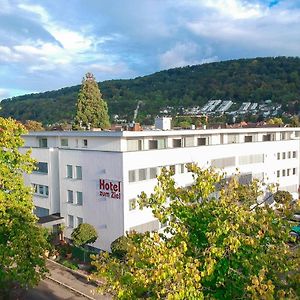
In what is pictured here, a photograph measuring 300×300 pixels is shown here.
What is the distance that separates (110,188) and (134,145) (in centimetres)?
412

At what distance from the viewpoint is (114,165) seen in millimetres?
32812

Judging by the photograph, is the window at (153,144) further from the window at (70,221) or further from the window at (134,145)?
the window at (70,221)

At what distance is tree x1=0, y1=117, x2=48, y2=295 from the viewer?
20047 millimetres

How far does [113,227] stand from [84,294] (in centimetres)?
681

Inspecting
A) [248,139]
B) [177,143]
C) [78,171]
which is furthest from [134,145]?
[248,139]

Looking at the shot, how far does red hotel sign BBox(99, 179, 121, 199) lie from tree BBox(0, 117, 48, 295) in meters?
11.1

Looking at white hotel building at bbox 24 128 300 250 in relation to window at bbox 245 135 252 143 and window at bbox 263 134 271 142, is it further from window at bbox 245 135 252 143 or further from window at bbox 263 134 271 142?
window at bbox 263 134 271 142

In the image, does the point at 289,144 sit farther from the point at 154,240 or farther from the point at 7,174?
the point at 154,240

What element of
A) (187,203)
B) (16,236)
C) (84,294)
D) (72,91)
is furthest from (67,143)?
(72,91)

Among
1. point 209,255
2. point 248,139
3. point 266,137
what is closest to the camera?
point 209,255

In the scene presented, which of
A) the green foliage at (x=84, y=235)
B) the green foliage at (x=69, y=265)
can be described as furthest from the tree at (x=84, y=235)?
the green foliage at (x=69, y=265)

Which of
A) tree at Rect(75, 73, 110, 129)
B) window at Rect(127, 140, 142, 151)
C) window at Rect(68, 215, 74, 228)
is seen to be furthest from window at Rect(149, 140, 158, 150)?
tree at Rect(75, 73, 110, 129)

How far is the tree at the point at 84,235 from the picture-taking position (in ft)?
106

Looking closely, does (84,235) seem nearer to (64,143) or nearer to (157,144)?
(157,144)
